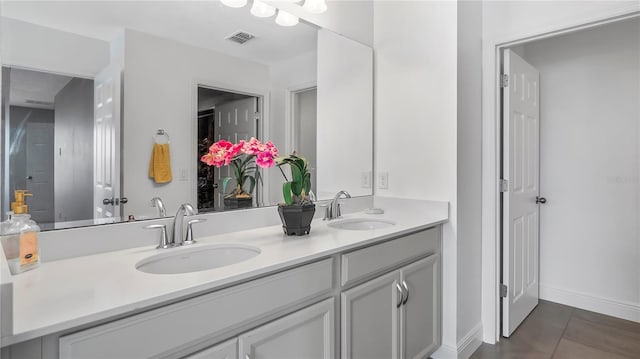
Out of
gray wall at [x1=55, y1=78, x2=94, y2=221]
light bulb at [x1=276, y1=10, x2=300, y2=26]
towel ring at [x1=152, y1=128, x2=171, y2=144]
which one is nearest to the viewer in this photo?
gray wall at [x1=55, y1=78, x2=94, y2=221]

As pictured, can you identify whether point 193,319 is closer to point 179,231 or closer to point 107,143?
point 179,231

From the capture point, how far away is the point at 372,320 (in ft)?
4.94

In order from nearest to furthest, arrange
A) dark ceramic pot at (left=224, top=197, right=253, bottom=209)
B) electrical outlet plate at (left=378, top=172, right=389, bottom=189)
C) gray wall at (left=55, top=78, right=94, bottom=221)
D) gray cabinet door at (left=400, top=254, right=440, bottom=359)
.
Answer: gray wall at (left=55, top=78, right=94, bottom=221), dark ceramic pot at (left=224, top=197, right=253, bottom=209), gray cabinet door at (left=400, top=254, right=440, bottom=359), electrical outlet plate at (left=378, top=172, right=389, bottom=189)

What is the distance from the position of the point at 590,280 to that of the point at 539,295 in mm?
405

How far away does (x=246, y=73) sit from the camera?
5.67 ft

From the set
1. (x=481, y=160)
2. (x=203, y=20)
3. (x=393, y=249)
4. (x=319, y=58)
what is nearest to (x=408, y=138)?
(x=481, y=160)

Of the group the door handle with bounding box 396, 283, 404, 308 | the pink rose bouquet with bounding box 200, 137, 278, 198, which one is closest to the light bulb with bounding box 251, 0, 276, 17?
the pink rose bouquet with bounding box 200, 137, 278, 198

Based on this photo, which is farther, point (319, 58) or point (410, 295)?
point (319, 58)

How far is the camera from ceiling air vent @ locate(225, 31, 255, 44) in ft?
5.39

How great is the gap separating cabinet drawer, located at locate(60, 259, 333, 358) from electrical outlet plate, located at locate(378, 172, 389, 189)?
4.09ft

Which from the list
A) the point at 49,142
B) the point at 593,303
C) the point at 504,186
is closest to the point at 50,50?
the point at 49,142

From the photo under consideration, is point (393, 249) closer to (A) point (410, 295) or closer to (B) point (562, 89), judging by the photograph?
(A) point (410, 295)

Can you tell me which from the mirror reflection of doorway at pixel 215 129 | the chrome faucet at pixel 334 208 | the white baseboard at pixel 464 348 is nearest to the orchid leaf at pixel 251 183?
the mirror reflection of doorway at pixel 215 129

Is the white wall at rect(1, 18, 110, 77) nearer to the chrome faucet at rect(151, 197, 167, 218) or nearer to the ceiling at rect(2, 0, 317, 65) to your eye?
the ceiling at rect(2, 0, 317, 65)
